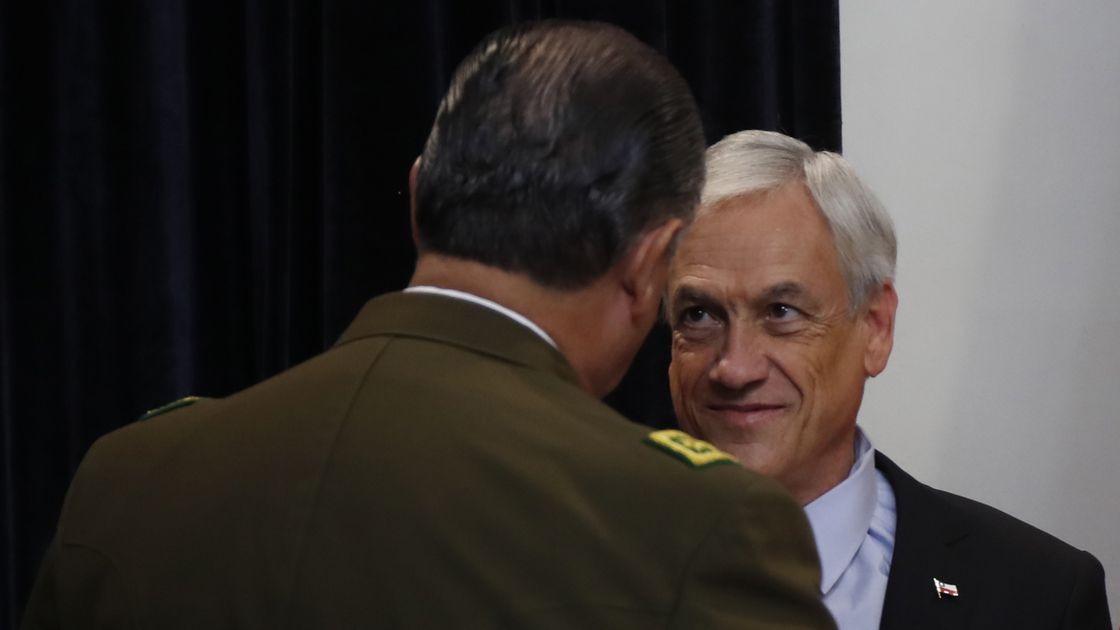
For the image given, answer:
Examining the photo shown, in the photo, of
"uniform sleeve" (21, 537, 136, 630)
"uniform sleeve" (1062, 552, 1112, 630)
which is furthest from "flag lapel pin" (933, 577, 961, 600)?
"uniform sleeve" (21, 537, 136, 630)

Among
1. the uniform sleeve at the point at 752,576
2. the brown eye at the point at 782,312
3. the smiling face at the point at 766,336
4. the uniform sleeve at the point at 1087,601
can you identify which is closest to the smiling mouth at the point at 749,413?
the smiling face at the point at 766,336

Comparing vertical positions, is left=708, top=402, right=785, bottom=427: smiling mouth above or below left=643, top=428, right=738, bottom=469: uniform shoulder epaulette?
below

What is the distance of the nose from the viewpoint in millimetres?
1676

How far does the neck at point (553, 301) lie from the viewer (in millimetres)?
1009

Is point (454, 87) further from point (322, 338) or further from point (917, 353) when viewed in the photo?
point (917, 353)

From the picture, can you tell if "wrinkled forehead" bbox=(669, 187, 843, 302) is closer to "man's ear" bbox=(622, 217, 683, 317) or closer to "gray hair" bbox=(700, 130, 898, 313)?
"gray hair" bbox=(700, 130, 898, 313)

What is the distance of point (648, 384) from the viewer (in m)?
2.60

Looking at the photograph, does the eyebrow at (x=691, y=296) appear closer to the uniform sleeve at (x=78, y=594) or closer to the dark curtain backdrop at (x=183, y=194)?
the dark curtain backdrop at (x=183, y=194)

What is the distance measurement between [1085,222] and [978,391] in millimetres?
393

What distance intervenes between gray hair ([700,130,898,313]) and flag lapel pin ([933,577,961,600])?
0.35 metres

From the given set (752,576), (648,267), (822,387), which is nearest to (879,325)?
(822,387)

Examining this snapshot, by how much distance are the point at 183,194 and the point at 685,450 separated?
149 cm

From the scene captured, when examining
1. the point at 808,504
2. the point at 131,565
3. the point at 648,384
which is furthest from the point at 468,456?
the point at 648,384

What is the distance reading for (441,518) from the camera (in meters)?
0.90
